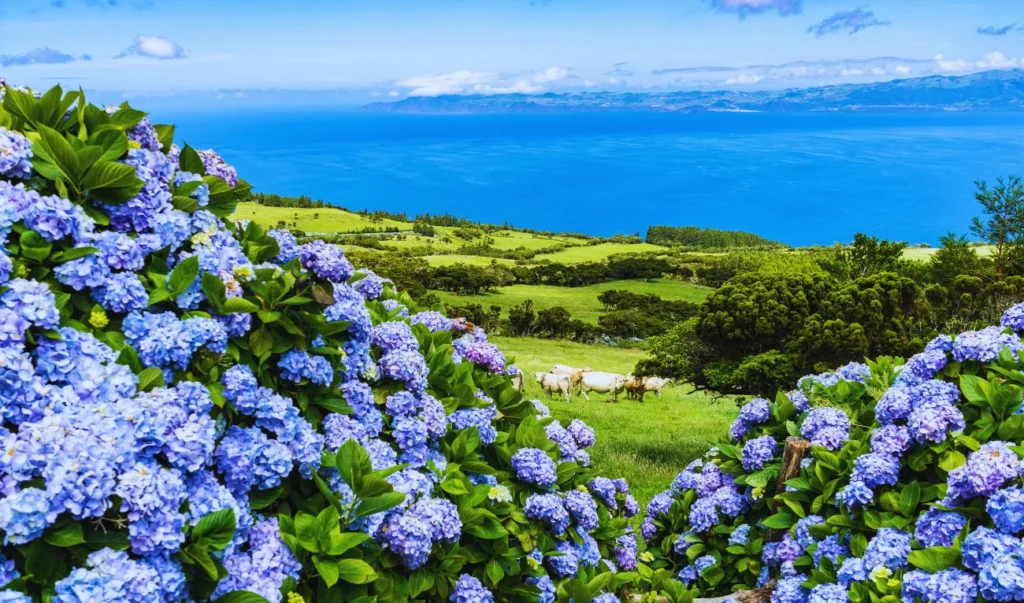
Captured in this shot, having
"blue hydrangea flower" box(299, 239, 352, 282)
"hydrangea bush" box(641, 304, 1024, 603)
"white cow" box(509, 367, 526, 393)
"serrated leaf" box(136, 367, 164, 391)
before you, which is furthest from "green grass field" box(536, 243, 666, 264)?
"serrated leaf" box(136, 367, 164, 391)

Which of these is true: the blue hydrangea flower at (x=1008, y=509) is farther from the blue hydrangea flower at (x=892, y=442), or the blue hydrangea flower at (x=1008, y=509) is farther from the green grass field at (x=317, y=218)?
the green grass field at (x=317, y=218)

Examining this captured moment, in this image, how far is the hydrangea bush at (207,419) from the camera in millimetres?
2883

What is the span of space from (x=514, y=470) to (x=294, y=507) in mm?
1671

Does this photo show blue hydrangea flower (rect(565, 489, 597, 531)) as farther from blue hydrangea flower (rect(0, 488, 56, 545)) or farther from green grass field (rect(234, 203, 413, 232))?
green grass field (rect(234, 203, 413, 232))

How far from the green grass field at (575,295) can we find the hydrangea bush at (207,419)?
5068cm

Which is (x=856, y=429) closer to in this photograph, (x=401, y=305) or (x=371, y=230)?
(x=401, y=305)

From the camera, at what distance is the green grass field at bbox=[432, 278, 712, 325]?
61.8 meters

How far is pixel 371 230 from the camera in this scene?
139000 millimetres

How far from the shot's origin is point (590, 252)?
113 meters

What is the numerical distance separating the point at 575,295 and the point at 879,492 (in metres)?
65.4

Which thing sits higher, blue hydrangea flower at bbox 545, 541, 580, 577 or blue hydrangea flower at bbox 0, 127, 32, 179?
blue hydrangea flower at bbox 0, 127, 32, 179

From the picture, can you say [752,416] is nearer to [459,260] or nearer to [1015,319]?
[1015,319]

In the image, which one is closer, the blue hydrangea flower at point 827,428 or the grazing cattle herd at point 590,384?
the blue hydrangea flower at point 827,428

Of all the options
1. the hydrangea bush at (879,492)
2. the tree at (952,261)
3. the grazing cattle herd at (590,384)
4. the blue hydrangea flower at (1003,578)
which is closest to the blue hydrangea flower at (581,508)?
the hydrangea bush at (879,492)
